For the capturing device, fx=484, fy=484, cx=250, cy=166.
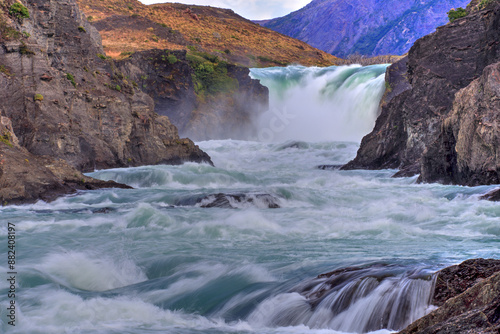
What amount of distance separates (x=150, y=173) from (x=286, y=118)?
107 feet

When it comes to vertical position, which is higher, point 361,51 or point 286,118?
point 361,51

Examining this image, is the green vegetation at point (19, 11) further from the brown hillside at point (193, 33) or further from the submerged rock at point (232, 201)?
the brown hillside at point (193, 33)

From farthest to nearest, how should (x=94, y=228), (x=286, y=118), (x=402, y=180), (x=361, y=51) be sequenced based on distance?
(x=361, y=51) → (x=286, y=118) → (x=402, y=180) → (x=94, y=228)

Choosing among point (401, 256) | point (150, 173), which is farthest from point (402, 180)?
point (401, 256)

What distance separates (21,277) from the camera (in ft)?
26.0

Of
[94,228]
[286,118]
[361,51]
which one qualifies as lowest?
[94,228]

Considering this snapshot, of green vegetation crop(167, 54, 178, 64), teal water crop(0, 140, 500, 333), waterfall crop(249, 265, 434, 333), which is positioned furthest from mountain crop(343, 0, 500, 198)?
green vegetation crop(167, 54, 178, 64)

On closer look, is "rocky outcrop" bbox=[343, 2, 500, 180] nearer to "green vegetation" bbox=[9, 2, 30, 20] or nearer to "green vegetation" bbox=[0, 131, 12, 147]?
"green vegetation" bbox=[0, 131, 12, 147]

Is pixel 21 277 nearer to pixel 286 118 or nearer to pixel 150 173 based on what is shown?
pixel 150 173

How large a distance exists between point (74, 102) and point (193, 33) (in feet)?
200

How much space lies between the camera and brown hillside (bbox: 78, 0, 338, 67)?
61969 mm

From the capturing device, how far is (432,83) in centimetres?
2231

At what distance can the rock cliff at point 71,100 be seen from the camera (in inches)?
747

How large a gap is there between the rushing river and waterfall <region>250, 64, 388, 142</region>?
27.0 m
